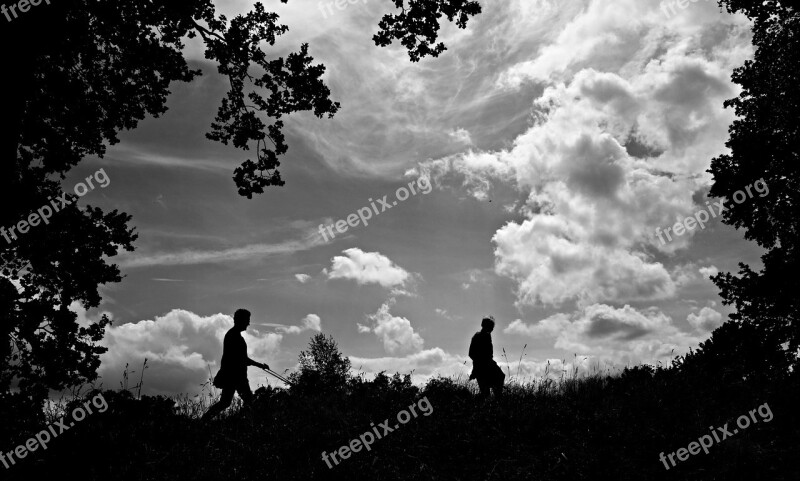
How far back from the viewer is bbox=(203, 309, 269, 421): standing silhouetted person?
10406 mm

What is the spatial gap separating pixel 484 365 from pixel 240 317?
5.48 metres

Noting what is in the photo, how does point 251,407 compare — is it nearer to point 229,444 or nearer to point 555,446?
point 229,444

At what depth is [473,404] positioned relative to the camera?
955 cm

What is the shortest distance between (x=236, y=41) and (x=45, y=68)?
5.06 metres

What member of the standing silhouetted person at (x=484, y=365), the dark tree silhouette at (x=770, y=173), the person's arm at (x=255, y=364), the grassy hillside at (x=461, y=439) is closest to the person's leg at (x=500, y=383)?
the standing silhouetted person at (x=484, y=365)

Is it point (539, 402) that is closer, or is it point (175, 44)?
point (539, 402)

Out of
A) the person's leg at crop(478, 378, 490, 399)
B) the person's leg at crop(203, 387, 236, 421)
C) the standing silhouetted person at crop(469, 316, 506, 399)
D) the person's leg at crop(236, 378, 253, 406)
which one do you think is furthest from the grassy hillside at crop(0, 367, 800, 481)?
the standing silhouetted person at crop(469, 316, 506, 399)

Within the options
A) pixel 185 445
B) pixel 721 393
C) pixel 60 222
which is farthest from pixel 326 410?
pixel 60 222

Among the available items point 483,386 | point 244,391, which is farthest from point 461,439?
point 244,391

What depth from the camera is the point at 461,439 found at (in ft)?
25.2

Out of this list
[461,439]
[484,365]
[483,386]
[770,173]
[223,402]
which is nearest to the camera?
[461,439]

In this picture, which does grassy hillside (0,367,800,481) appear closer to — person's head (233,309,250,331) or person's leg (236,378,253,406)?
person's leg (236,378,253,406)

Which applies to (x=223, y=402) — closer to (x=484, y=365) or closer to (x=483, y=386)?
(x=483, y=386)

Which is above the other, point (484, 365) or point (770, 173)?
point (770, 173)
